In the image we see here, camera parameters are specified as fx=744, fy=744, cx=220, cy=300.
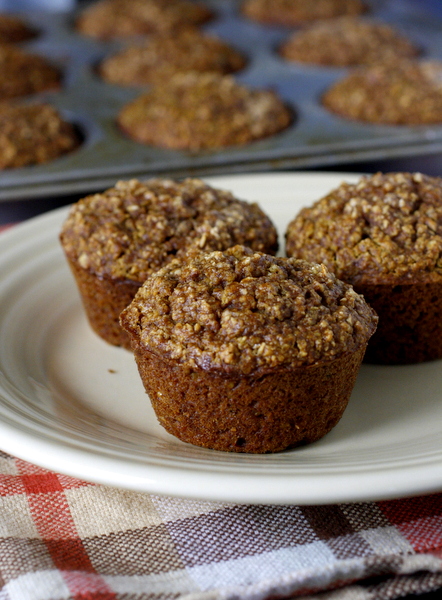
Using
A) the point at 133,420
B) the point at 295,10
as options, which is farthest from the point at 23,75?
the point at 133,420

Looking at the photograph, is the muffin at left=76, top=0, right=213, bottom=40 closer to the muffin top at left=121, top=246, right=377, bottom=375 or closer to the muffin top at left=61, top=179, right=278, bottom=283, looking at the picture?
the muffin top at left=61, top=179, right=278, bottom=283

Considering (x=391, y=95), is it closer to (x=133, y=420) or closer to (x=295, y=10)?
(x=295, y=10)

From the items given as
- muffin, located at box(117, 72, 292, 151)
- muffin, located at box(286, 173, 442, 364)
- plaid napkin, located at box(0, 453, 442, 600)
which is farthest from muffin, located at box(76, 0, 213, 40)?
plaid napkin, located at box(0, 453, 442, 600)

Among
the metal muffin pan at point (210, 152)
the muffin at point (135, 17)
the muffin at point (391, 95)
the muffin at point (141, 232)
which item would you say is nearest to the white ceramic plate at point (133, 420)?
the muffin at point (141, 232)

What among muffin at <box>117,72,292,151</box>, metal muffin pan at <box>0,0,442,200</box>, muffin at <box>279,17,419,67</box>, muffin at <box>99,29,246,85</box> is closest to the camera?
metal muffin pan at <box>0,0,442,200</box>

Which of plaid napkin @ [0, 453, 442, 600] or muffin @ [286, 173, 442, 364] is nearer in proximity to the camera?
plaid napkin @ [0, 453, 442, 600]

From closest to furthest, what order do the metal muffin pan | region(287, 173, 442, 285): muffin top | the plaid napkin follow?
1. the plaid napkin
2. region(287, 173, 442, 285): muffin top
3. the metal muffin pan

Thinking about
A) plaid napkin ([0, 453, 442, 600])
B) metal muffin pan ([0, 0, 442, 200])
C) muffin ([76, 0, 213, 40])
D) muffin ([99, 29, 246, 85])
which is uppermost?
muffin ([76, 0, 213, 40])

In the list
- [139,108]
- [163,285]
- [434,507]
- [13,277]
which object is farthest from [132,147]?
[434,507]
